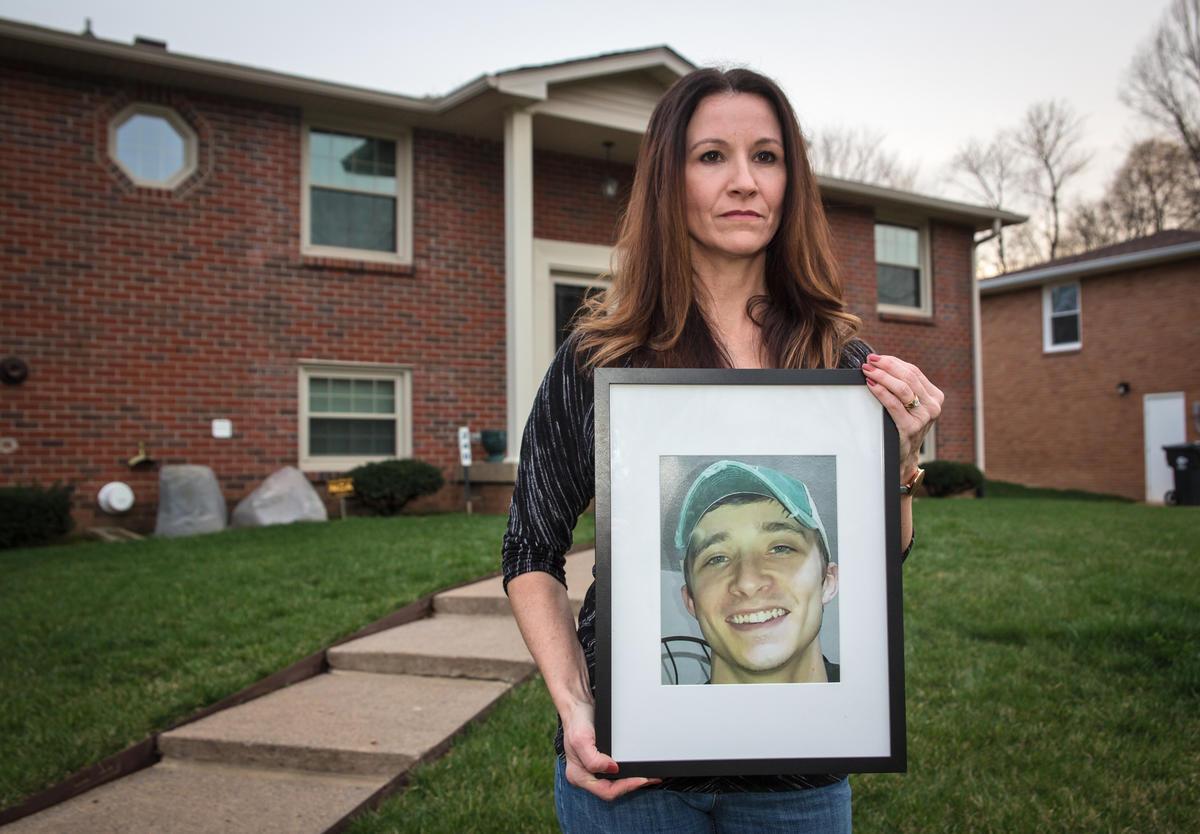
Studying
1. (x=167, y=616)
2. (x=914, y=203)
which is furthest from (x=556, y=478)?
(x=914, y=203)

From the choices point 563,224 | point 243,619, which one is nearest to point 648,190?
point 243,619

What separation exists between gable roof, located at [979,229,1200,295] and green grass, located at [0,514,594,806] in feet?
51.9

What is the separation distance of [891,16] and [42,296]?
11004mm

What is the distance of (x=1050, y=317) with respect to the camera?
2000 cm

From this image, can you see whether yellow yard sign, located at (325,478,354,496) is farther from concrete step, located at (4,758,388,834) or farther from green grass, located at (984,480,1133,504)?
green grass, located at (984,480,1133,504)

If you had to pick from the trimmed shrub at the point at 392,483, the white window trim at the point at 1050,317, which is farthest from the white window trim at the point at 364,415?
the white window trim at the point at 1050,317

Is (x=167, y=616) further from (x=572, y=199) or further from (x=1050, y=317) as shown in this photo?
(x=1050, y=317)

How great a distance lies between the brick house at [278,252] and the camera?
8.98 meters

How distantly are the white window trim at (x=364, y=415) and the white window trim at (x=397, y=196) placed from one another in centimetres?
125

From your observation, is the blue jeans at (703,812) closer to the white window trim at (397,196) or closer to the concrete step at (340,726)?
the concrete step at (340,726)

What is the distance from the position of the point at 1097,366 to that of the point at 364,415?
1598 cm

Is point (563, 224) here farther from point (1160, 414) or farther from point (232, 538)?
point (1160, 414)

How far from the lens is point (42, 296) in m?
8.93

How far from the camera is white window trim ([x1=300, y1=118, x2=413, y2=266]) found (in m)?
10.3
